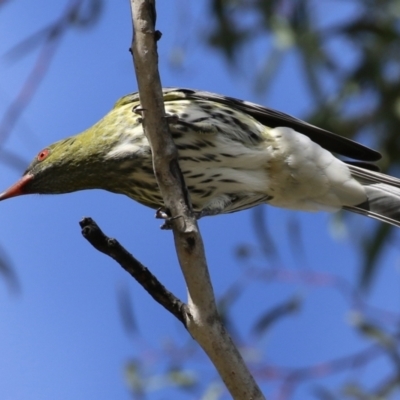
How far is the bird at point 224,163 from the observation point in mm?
3689

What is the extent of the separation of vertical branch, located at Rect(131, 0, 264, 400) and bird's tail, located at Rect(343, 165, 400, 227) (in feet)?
4.47

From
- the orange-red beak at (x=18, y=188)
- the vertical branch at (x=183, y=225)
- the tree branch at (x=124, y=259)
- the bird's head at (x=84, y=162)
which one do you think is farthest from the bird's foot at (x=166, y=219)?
the orange-red beak at (x=18, y=188)

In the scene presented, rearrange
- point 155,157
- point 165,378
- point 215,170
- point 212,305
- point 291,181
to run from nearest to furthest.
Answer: point 212,305, point 155,157, point 215,170, point 291,181, point 165,378

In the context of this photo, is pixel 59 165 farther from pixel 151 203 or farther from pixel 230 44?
pixel 230 44

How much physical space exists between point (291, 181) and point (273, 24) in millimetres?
1891

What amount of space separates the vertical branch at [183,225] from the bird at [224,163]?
453 mm

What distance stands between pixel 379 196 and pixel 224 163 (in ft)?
2.45

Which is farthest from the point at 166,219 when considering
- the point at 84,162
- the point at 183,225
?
the point at 84,162

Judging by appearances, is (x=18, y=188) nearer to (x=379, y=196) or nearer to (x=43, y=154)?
(x=43, y=154)

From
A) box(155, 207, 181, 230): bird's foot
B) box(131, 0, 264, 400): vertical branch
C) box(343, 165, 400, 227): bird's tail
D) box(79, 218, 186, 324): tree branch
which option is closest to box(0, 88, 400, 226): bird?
box(343, 165, 400, 227): bird's tail

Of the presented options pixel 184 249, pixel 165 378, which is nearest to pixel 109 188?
pixel 184 249

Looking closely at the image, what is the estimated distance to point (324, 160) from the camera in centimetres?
403

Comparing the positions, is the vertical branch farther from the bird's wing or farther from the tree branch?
the bird's wing

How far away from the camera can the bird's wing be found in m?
3.98
